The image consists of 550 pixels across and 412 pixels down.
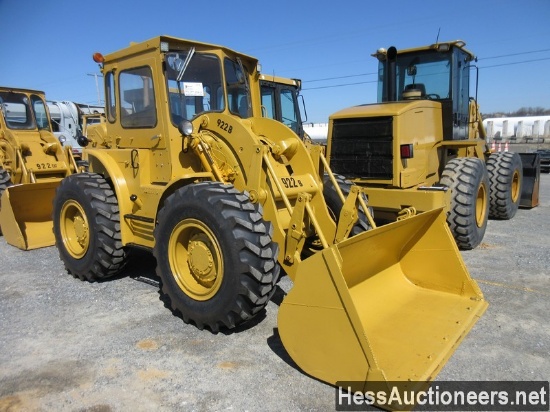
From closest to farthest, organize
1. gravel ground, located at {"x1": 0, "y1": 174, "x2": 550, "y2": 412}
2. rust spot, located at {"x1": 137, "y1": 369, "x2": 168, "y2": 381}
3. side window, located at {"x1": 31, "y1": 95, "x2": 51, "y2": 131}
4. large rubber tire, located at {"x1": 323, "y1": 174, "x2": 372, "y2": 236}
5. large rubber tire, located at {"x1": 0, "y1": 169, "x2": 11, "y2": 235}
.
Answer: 1. gravel ground, located at {"x1": 0, "y1": 174, "x2": 550, "y2": 412}
2. rust spot, located at {"x1": 137, "y1": 369, "x2": 168, "y2": 381}
3. large rubber tire, located at {"x1": 323, "y1": 174, "x2": 372, "y2": 236}
4. large rubber tire, located at {"x1": 0, "y1": 169, "x2": 11, "y2": 235}
5. side window, located at {"x1": 31, "y1": 95, "x2": 51, "y2": 131}

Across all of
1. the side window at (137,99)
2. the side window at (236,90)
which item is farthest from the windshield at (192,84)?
the side window at (137,99)

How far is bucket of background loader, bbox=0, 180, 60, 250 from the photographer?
6.62m

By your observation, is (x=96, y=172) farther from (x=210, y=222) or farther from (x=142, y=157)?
(x=210, y=222)

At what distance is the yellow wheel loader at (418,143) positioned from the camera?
20.0 ft

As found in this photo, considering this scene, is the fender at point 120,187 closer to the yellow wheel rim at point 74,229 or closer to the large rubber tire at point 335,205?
the yellow wheel rim at point 74,229

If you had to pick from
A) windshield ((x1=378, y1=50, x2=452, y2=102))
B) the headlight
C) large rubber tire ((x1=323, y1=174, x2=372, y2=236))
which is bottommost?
large rubber tire ((x1=323, y1=174, x2=372, y2=236))

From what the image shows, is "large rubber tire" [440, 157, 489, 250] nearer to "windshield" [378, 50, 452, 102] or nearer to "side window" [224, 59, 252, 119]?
"windshield" [378, 50, 452, 102]

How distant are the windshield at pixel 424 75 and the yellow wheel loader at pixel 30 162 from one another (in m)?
6.04

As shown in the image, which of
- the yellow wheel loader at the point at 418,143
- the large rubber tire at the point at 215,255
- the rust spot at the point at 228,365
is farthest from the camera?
the yellow wheel loader at the point at 418,143

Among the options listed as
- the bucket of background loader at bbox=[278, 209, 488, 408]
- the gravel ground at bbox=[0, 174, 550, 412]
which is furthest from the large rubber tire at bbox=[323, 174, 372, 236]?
the gravel ground at bbox=[0, 174, 550, 412]

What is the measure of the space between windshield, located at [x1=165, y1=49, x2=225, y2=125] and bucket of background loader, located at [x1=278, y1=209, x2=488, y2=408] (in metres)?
2.39

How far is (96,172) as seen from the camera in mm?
5648

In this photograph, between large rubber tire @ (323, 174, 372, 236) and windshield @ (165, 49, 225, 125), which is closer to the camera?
windshield @ (165, 49, 225, 125)

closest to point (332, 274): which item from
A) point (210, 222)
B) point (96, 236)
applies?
point (210, 222)
